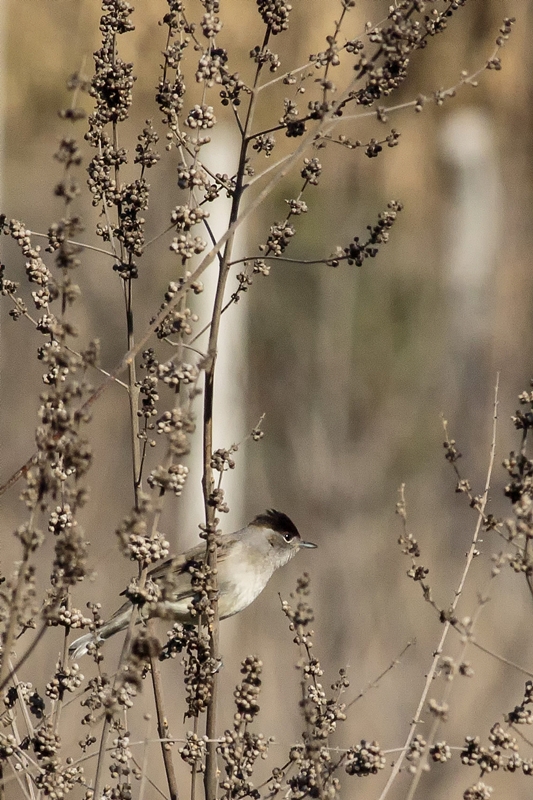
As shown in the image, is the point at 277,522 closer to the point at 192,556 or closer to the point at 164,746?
the point at 192,556

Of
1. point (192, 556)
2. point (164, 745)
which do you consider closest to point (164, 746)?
point (164, 745)

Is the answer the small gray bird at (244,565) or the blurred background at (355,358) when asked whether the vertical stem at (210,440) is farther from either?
the blurred background at (355,358)

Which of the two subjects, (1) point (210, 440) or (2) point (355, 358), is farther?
(2) point (355, 358)

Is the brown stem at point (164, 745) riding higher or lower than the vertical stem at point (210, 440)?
lower

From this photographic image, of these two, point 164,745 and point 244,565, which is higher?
point 244,565

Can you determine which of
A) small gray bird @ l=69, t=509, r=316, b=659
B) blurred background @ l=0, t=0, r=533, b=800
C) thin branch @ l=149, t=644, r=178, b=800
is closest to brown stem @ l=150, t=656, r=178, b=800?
thin branch @ l=149, t=644, r=178, b=800

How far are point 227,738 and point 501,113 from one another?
8.68 metres

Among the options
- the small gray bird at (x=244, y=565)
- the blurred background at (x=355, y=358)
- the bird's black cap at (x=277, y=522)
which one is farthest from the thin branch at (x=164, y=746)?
the blurred background at (x=355, y=358)

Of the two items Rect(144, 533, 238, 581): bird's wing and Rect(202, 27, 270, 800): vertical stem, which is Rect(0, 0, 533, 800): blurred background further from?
Rect(202, 27, 270, 800): vertical stem

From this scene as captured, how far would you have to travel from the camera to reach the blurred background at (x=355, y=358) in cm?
646

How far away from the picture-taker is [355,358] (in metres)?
8.19

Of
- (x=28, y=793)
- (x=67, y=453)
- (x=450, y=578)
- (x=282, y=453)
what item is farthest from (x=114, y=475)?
(x=67, y=453)

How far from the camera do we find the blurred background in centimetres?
646

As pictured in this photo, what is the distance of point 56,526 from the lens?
2.01 metres
